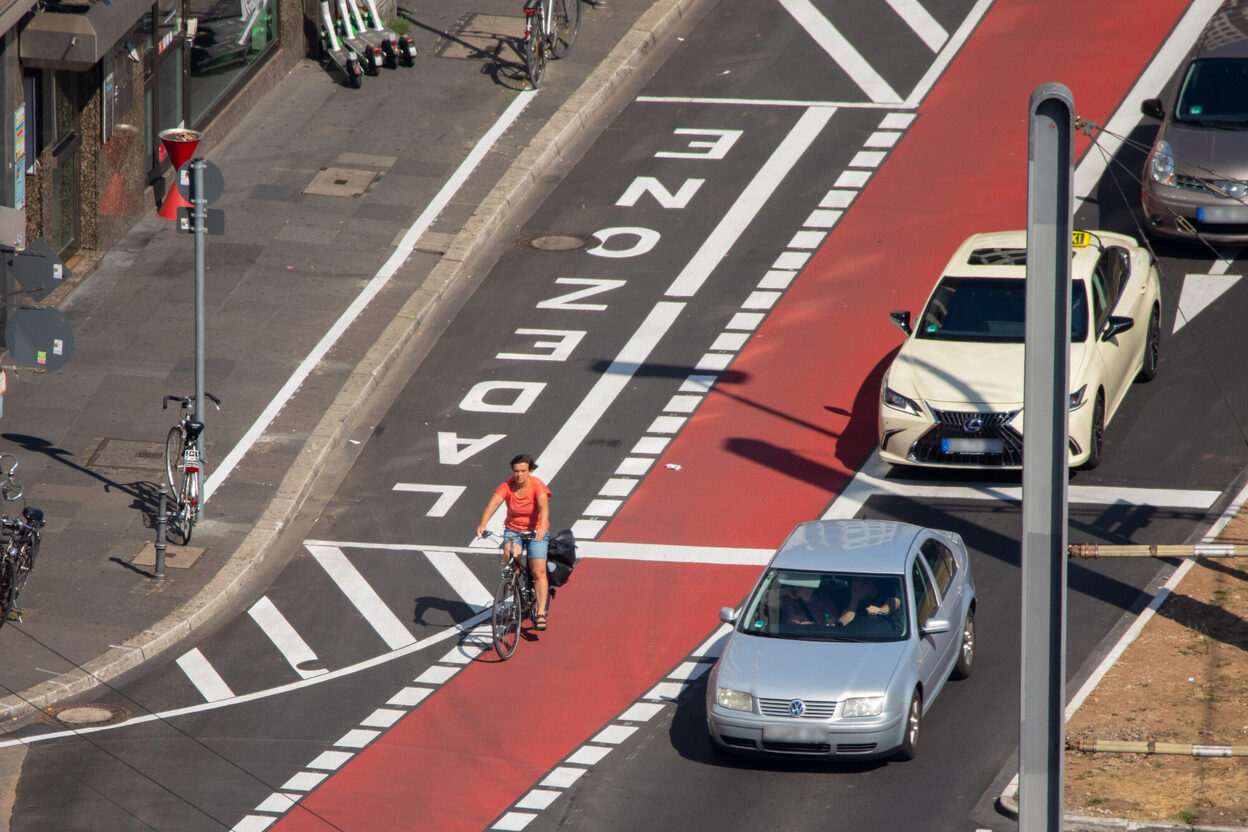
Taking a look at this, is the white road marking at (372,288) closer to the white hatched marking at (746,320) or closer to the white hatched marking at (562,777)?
the white hatched marking at (746,320)

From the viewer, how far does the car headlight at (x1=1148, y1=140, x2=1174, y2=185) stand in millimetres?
24177

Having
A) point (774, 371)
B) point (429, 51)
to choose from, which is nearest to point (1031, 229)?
point (774, 371)

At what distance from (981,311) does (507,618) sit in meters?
6.46

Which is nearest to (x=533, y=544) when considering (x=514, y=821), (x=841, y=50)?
(x=514, y=821)

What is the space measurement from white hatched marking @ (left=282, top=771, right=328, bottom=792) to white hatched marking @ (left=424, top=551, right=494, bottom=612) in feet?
11.3

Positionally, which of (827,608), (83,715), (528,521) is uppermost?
(827,608)

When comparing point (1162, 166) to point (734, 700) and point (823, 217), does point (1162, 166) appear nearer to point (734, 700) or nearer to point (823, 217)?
point (823, 217)

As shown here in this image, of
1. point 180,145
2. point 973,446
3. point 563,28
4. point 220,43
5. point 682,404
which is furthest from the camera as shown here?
point 563,28

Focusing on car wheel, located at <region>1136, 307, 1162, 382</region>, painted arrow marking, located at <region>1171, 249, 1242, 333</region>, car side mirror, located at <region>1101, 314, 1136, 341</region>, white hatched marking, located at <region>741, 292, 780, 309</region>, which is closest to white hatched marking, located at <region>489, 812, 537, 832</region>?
car side mirror, located at <region>1101, 314, 1136, 341</region>

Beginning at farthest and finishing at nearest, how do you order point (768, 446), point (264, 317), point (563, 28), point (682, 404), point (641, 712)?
point (563, 28) → point (264, 317) → point (682, 404) → point (768, 446) → point (641, 712)

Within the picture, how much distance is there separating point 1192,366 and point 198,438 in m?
10.8

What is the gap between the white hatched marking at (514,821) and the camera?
48.7ft

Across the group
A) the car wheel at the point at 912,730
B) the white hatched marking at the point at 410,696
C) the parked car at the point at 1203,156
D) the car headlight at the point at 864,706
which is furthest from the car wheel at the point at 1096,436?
the white hatched marking at the point at 410,696

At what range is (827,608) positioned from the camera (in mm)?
16031
